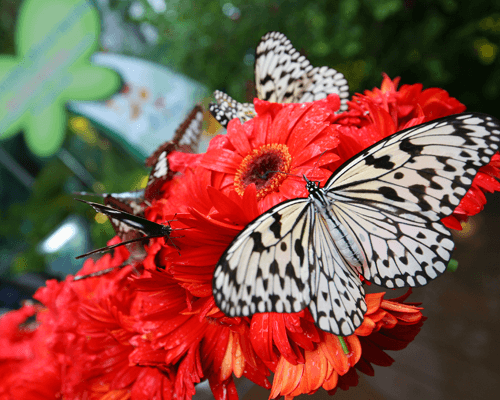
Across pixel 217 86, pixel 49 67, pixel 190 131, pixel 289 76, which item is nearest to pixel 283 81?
pixel 289 76

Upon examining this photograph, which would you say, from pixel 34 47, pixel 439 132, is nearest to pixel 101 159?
pixel 34 47

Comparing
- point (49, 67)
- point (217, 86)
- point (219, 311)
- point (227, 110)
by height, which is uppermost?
point (217, 86)

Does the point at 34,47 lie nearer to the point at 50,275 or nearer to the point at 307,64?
the point at 50,275

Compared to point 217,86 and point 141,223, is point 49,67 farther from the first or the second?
point 141,223

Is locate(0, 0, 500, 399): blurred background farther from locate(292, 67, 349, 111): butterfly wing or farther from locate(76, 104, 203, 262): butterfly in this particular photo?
locate(292, 67, 349, 111): butterfly wing

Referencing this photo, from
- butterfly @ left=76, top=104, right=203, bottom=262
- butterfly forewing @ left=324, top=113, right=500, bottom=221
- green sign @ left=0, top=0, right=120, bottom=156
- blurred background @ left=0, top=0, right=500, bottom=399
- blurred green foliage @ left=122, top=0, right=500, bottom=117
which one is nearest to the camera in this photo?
butterfly forewing @ left=324, top=113, right=500, bottom=221

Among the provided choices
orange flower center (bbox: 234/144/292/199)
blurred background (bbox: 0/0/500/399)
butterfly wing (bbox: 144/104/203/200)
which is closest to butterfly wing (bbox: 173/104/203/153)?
butterfly wing (bbox: 144/104/203/200)
